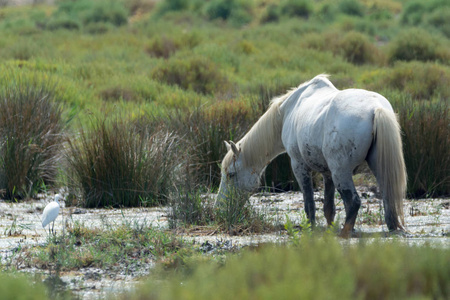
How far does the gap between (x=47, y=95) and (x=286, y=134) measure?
154 inches

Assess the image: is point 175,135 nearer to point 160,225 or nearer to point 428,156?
point 160,225

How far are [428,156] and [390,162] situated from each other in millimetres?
3049

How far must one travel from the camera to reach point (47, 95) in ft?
29.5

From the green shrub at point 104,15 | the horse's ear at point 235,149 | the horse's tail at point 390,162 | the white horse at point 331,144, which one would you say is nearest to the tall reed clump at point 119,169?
the horse's ear at point 235,149

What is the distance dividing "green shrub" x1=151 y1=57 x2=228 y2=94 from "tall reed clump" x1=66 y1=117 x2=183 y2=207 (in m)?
8.70

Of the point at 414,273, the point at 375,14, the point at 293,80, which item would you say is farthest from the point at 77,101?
the point at 375,14

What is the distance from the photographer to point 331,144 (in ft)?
18.0

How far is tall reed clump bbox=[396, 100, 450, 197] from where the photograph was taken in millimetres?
8016

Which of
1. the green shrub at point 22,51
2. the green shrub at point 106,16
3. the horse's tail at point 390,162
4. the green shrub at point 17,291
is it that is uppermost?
the green shrub at point 17,291

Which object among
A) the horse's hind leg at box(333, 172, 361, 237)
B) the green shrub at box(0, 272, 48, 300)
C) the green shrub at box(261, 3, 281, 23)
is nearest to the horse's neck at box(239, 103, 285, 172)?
the horse's hind leg at box(333, 172, 361, 237)

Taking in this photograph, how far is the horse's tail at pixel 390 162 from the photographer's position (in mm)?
5160

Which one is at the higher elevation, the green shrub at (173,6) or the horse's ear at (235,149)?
the horse's ear at (235,149)

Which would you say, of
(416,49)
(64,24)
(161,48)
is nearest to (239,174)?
(416,49)

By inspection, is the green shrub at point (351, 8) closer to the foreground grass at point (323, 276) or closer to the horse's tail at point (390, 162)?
the horse's tail at point (390, 162)
